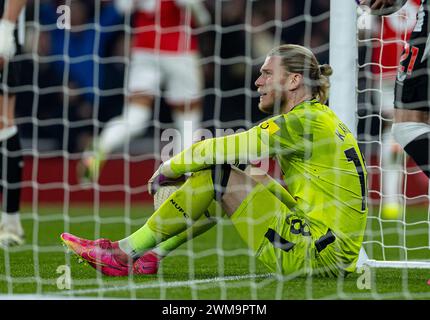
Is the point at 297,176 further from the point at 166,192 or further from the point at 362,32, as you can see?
the point at 362,32

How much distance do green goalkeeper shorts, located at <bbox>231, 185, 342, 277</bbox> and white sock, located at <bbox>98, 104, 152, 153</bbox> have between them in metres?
5.17

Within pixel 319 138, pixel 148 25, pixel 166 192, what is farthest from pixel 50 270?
pixel 148 25

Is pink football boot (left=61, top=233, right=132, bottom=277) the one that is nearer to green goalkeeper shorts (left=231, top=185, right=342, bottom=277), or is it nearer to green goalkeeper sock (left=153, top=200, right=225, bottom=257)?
green goalkeeper sock (left=153, top=200, right=225, bottom=257)

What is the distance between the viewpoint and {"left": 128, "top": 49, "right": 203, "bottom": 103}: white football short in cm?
878

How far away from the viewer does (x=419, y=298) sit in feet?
11.8

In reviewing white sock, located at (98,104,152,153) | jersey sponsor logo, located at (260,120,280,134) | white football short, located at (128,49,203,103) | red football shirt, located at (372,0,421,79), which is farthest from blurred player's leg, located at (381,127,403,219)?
jersey sponsor logo, located at (260,120,280,134)

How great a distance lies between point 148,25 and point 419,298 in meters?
5.16

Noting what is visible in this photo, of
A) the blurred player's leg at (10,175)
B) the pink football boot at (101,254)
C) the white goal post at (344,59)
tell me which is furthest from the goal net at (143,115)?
the pink football boot at (101,254)

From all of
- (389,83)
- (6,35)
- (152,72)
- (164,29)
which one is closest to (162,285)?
(6,35)

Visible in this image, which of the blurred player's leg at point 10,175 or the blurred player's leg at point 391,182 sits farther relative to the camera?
the blurred player's leg at point 391,182

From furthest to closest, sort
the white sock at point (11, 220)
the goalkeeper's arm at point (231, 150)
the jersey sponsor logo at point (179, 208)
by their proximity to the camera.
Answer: the white sock at point (11, 220)
the jersey sponsor logo at point (179, 208)
the goalkeeper's arm at point (231, 150)

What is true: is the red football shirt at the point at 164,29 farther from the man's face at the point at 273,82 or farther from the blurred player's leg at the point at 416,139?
the man's face at the point at 273,82

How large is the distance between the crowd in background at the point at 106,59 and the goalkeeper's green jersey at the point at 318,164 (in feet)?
13.7

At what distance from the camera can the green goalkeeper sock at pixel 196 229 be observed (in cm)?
404
